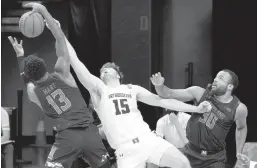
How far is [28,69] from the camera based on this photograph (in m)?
6.02

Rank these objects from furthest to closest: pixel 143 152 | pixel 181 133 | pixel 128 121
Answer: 1. pixel 181 133
2. pixel 128 121
3. pixel 143 152

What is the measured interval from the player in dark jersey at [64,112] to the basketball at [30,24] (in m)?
0.34

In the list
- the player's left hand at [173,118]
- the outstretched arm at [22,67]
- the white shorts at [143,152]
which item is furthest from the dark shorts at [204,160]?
the outstretched arm at [22,67]

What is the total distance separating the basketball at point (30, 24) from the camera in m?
6.34

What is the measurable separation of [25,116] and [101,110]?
4.90 metres

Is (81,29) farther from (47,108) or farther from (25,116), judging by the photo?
(47,108)

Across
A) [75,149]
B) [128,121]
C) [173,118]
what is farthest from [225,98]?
[75,149]

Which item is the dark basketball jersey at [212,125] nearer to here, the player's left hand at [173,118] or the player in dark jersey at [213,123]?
the player in dark jersey at [213,123]

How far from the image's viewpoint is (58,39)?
5758mm

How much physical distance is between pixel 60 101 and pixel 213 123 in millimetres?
1563

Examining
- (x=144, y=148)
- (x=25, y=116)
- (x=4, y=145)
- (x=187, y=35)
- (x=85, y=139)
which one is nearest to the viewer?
(x=144, y=148)

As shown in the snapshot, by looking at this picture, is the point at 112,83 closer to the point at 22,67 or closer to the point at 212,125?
the point at 22,67

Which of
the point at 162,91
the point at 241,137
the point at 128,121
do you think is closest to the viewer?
the point at 128,121

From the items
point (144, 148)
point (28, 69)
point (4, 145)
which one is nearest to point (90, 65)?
point (4, 145)
